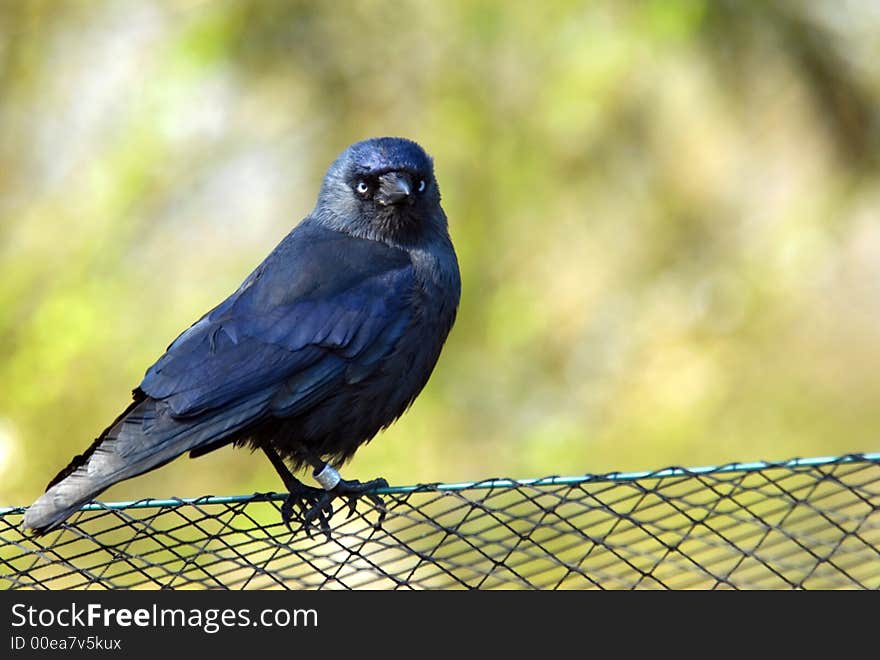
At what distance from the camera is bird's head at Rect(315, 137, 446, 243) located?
4.79m

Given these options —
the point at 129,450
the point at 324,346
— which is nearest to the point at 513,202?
the point at 324,346

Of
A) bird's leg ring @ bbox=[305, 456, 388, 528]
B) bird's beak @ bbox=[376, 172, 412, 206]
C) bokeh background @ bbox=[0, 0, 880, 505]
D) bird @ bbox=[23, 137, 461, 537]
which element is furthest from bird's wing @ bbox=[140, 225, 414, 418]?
bokeh background @ bbox=[0, 0, 880, 505]

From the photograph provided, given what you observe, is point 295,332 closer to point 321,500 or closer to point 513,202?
point 321,500

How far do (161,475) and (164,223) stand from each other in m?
1.73

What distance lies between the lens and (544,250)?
9039 mm

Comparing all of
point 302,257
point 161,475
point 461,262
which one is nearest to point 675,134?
point 461,262

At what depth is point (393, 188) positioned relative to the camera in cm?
474

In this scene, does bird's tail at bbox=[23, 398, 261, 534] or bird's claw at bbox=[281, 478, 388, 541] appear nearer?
bird's tail at bbox=[23, 398, 261, 534]

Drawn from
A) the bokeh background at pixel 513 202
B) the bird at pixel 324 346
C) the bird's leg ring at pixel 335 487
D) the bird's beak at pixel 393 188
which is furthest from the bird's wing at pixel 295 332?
the bokeh background at pixel 513 202

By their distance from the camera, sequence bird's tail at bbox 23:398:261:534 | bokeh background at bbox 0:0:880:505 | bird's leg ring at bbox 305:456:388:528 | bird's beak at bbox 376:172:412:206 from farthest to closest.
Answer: bokeh background at bbox 0:0:880:505 < bird's beak at bbox 376:172:412:206 < bird's leg ring at bbox 305:456:388:528 < bird's tail at bbox 23:398:261:534

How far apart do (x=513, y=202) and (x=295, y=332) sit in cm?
462

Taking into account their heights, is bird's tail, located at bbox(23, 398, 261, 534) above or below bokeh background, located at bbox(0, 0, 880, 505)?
below

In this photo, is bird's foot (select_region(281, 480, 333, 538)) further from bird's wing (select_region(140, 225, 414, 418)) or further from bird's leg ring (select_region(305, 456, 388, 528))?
bird's wing (select_region(140, 225, 414, 418))
